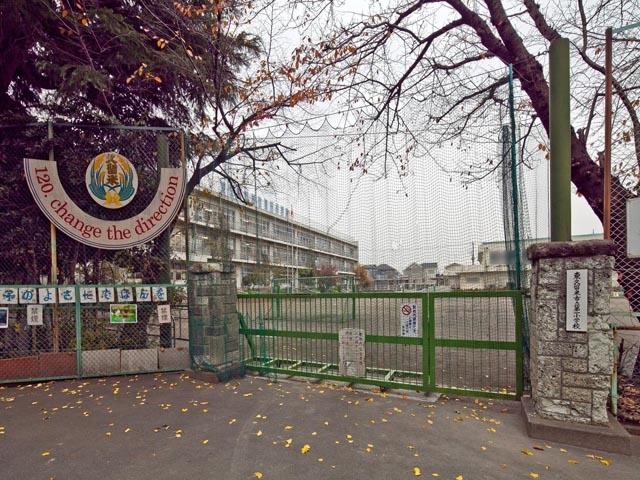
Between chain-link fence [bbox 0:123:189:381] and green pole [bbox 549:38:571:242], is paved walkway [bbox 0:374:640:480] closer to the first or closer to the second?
chain-link fence [bbox 0:123:189:381]

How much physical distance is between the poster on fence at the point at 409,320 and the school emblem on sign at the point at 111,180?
5.16m

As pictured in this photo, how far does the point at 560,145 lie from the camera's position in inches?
160

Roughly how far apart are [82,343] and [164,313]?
146 centimetres

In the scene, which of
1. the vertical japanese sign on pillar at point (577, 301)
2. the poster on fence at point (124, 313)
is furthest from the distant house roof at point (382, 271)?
the poster on fence at point (124, 313)

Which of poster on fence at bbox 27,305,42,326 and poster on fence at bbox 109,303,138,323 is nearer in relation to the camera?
poster on fence at bbox 27,305,42,326

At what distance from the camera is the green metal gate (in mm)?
4754

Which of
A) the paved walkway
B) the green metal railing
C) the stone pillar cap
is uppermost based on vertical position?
the stone pillar cap

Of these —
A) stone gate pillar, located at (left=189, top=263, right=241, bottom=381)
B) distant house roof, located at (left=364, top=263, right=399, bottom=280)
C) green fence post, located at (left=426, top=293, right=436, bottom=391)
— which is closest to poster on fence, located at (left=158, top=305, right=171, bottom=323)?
stone gate pillar, located at (left=189, top=263, right=241, bottom=381)

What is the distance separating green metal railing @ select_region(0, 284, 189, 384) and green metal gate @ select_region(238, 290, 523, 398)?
162 centimetres

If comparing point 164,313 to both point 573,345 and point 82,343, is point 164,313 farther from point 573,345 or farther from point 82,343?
point 573,345

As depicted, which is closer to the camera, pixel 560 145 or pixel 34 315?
pixel 560 145

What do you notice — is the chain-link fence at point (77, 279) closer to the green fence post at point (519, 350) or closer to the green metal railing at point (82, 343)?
the green metal railing at point (82, 343)

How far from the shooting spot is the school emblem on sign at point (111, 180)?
648 centimetres

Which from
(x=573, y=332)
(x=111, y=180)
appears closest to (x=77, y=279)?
(x=111, y=180)
